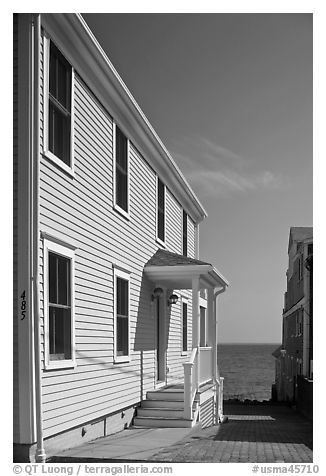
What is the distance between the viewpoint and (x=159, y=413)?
12.5 metres

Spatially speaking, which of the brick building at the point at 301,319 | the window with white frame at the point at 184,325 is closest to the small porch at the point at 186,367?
the window with white frame at the point at 184,325

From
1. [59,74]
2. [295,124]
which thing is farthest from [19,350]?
[295,124]

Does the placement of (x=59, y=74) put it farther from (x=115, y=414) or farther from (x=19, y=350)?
(x=115, y=414)

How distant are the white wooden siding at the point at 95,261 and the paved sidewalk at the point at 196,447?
462mm

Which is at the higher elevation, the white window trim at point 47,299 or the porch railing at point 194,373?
the white window trim at point 47,299

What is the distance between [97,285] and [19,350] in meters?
2.87

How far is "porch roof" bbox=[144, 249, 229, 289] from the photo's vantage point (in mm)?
13078

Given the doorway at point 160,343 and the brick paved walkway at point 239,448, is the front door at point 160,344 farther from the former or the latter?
the brick paved walkway at point 239,448

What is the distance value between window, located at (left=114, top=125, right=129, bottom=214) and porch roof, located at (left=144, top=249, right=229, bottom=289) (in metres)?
1.89

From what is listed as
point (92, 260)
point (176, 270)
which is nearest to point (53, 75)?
point (92, 260)

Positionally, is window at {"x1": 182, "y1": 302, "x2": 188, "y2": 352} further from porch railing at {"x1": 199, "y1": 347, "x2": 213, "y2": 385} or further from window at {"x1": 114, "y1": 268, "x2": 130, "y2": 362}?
window at {"x1": 114, "y1": 268, "x2": 130, "y2": 362}

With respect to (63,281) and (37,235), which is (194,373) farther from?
(37,235)

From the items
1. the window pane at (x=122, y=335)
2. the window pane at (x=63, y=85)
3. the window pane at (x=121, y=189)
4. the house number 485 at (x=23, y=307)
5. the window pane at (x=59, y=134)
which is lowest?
the window pane at (x=122, y=335)

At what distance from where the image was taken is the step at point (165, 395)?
13117mm
